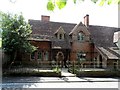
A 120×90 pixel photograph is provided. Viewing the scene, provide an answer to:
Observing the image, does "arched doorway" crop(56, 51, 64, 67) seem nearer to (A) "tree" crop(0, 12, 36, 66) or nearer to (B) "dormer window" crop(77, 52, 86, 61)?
(B) "dormer window" crop(77, 52, 86, 61)

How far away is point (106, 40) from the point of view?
3497 cm

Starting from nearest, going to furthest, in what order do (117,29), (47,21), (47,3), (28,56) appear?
(47,3), (28,56), (47,21), (117,29)

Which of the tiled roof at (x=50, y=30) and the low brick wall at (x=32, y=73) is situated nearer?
the low brick wall at (x=32, y=73)

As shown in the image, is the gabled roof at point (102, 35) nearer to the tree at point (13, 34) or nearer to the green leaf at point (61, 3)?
the tree at point (13, 34)

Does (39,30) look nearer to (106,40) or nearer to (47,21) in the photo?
(47,21)

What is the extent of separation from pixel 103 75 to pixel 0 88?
42.0 ft

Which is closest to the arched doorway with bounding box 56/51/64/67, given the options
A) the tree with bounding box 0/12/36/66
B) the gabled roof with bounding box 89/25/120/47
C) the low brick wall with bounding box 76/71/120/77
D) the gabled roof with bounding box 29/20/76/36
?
the gabled roof with bounding box 29/20/76/36

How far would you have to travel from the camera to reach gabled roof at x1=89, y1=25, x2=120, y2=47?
33.9 metres

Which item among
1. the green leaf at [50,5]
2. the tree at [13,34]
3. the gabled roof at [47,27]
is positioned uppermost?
the gabled roof at [47,27]

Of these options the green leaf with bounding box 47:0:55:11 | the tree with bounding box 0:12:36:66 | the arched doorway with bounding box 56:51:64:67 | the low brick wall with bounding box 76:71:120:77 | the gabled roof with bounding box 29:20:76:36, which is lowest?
the low brick wall with bounding box 76:71:120:77

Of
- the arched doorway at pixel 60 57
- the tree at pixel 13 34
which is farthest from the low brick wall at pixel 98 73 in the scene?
the arched doorway at pixel 60 57

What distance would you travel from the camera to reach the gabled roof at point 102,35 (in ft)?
111

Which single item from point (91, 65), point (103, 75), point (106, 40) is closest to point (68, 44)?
point (91, 65)

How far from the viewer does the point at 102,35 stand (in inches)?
1416
